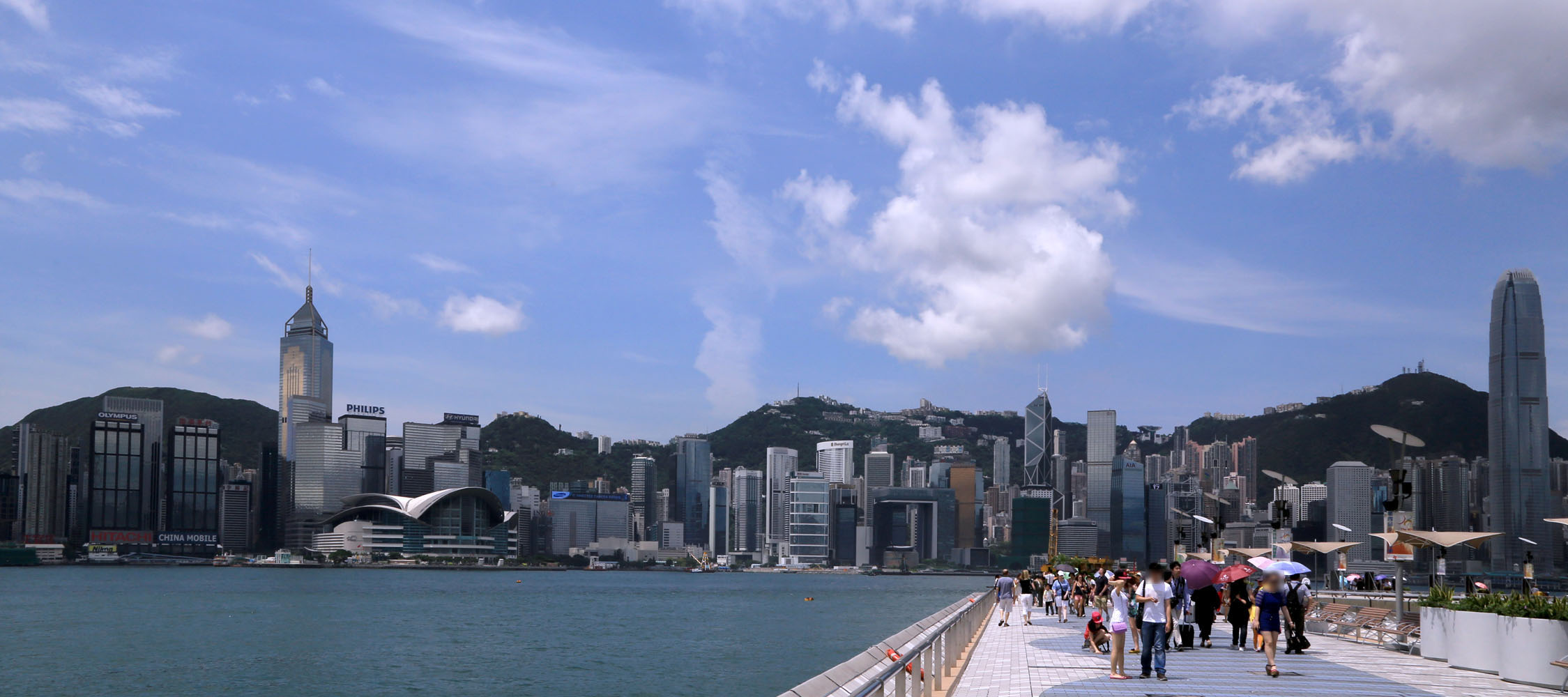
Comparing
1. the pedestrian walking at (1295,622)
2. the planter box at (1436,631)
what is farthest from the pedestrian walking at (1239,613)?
the planter box at (1436,631)

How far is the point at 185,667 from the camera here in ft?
145

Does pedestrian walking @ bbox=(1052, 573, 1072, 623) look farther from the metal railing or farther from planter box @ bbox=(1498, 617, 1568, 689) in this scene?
planter box @ bbox=(1498, 617, 1568, 689)

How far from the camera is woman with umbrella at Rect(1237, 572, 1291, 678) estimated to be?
17047 millimetres

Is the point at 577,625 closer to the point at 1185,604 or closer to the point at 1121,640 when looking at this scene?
the point at 1185,604

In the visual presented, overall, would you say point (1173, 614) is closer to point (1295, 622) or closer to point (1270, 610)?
point (1295, 622)

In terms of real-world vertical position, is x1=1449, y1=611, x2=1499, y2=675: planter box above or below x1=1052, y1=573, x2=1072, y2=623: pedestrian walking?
above

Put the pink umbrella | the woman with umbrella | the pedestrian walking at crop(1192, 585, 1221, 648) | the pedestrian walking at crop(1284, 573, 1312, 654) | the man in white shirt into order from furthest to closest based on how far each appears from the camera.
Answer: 1. the pink umbrella
2. the pedestrian walking at crop(1192, 585, 1221, 648)
3. the pedestrian walking at crop(1284, 573, 1312, 654)
4. the woman with umbrella
5. the man in white shirt

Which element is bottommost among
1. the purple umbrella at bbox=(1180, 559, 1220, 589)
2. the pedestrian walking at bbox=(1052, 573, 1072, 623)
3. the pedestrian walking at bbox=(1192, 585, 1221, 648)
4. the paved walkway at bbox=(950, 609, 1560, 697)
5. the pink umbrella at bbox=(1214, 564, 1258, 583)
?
the pedestrian walking at bbox=(1052, 573, 1072, 623)

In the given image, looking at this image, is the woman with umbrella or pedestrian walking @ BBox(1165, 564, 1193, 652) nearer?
A: the woman with umbrella

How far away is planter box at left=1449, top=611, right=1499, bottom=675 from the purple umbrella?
10.8 ft

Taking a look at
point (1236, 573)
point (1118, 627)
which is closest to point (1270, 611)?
point (1118, 627)

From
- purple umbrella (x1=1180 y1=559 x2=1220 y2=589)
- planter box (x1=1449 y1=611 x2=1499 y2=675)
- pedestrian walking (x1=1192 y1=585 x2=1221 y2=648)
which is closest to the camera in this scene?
planter box (x1=1449 y1=611 x2=1499 y2=675)

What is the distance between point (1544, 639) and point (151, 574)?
190 meters

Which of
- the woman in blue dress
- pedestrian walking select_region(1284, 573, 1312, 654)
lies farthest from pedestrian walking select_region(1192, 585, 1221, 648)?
the woman in blue dress
